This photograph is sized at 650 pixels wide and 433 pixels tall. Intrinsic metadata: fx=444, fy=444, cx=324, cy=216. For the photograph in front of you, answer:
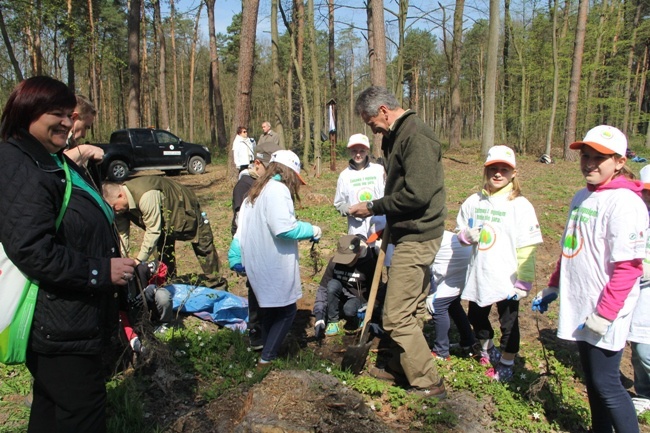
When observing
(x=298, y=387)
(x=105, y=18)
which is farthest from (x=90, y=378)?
(x=105, y=18)

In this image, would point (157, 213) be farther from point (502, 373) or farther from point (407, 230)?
point (502, 373)

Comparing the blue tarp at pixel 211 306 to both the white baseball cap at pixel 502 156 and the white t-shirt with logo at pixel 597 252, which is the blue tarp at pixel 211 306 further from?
the white t-shirt with logo at pixel 597 252

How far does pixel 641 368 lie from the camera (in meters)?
3.17

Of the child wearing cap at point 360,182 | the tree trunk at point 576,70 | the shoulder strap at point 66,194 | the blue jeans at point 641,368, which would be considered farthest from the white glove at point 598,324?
the tree trunk at point 576,70

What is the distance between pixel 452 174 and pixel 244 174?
9.90m

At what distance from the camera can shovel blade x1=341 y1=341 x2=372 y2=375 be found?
3410mm

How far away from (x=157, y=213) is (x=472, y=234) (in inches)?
111

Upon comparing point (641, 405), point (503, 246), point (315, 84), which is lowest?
point (641, 405)

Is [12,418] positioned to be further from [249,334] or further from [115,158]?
[115,158]

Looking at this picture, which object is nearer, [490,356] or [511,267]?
[511,267]

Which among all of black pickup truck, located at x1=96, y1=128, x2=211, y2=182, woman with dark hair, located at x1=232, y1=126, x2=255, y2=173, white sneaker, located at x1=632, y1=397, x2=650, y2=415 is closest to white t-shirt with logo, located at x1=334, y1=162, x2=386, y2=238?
white sneaker, located at x1=632, y1=397, x2=650, y2=415

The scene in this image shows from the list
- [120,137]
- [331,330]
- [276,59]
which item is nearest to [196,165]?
[120,137]

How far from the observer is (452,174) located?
14.0 meters

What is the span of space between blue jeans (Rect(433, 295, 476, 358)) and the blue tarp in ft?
6.05
